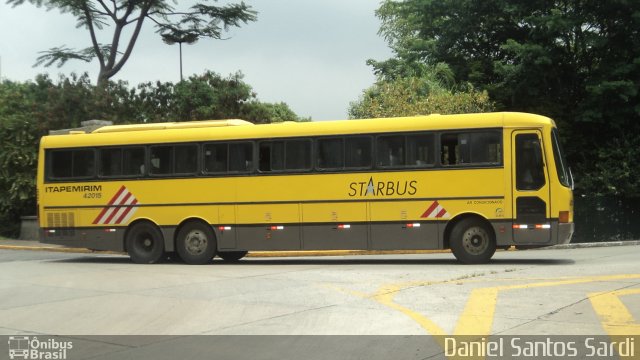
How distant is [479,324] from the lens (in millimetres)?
8203

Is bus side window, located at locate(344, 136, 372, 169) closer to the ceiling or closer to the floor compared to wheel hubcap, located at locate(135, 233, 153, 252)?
closer to the ceiling

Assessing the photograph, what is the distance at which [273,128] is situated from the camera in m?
17.1

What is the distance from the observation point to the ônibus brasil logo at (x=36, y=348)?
23.7 ft

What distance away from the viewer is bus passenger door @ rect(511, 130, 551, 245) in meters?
15.3

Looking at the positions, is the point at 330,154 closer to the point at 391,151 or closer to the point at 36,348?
the point at 391,151

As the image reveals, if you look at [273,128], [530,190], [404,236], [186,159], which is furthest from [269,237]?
[530,190]

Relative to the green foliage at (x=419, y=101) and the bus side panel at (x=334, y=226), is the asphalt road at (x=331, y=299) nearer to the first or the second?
the bus side panel at (x=334, y=226)

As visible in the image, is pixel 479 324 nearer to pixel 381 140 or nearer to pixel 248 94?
pixel 381 140

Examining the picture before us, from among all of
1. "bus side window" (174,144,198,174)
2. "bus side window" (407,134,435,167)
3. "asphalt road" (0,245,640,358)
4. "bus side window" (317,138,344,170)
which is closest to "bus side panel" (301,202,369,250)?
"asphalt road" (0,245,640,358)

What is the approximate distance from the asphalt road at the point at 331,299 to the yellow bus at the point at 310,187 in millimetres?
861

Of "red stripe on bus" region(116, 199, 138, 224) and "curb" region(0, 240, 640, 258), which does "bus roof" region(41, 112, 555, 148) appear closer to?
"red stripe on bus" region(116, 199, 138, 224)

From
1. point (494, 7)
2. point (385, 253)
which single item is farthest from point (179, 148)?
point (494, 7)

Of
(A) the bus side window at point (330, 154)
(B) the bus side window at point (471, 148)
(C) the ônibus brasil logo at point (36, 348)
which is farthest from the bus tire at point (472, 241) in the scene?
(C) the ônibus brasil logo at point (36, 348)

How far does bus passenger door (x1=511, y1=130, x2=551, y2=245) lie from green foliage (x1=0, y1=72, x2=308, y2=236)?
593 inches
